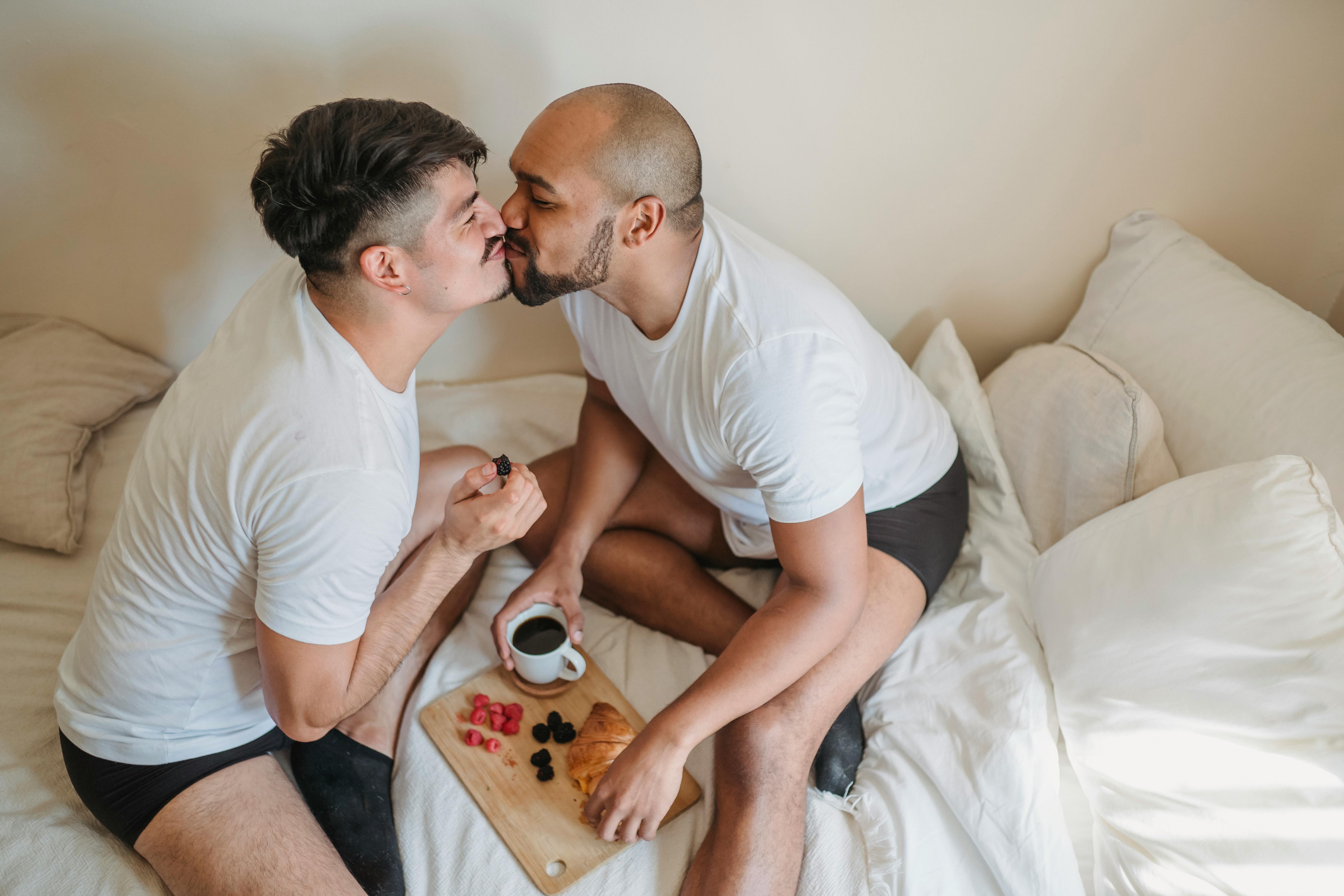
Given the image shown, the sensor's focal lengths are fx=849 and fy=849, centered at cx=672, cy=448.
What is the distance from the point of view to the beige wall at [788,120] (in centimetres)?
143

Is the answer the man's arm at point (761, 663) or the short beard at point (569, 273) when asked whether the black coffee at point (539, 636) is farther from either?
the short beard at point (569, 273)

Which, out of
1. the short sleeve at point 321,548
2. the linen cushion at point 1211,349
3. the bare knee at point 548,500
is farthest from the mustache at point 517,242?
the linen cushion at point 1211,349

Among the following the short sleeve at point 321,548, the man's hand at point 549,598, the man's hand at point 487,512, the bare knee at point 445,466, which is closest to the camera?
the short sleeve at point 321,548

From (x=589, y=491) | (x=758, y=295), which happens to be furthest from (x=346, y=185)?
(x=589, y=491)

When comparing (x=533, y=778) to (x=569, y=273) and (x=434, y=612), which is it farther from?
(x=569, y=273)

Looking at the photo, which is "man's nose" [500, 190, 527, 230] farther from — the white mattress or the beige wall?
the white mattress

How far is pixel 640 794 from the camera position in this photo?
1.16 meters

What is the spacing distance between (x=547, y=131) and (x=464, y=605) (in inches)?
33.4

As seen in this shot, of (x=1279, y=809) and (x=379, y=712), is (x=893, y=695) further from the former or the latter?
(x=379, y=712)

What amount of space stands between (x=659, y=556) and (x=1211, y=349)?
1033mm

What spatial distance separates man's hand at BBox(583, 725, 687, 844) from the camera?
1.16 metres

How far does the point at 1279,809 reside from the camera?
1.03 m

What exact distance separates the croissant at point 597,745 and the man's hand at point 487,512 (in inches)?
13.5

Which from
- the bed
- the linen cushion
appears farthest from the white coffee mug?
the linen cushion
